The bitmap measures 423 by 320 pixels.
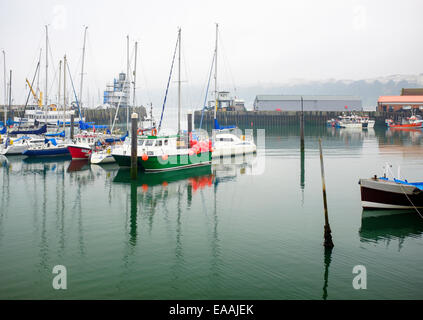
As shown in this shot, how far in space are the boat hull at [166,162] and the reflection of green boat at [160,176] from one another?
48 centimetres

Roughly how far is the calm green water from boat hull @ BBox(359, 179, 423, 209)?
0.62 meters

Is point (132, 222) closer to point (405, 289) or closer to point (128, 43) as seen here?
point (405, 289)

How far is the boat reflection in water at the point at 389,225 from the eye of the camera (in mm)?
16989

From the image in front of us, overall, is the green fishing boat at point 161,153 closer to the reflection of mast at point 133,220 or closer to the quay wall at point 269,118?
the reflection of mast at point 133,220

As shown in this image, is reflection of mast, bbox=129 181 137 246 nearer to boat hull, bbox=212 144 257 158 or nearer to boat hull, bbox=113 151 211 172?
boat hull, bbox=113 151 211 172

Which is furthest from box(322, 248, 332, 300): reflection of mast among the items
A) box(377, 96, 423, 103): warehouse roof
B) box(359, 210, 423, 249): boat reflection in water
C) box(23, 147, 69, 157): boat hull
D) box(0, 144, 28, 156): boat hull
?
box(377, 96, 423, 103): warehouse roof

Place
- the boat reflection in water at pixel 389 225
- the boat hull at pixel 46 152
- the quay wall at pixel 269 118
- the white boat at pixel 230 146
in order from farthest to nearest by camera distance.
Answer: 1. the quay wall at pixel 269 118
2. the boat hull at pixel 46 152
3. the white boat at pixel 230 146
4. the boat reflection in water at pixel 389 225

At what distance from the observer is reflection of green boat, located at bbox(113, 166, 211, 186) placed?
29.8 m

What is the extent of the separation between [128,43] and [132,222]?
29.8 meters

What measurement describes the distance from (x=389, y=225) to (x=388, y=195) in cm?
212

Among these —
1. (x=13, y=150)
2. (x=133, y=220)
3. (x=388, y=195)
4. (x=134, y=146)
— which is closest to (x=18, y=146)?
(x=13, y=150)

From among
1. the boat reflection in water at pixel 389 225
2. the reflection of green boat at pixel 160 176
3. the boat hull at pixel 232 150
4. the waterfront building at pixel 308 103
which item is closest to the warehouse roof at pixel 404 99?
the waterfront building at pixel 308 103
